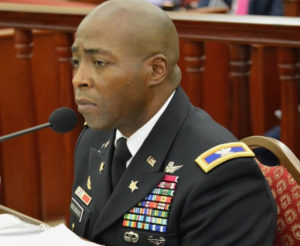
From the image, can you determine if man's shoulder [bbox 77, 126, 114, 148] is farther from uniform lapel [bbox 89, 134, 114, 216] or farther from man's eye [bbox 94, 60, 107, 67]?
man's eye [bbox 94, 60, 107, 67]

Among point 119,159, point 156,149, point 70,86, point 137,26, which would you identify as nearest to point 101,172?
point 119,159

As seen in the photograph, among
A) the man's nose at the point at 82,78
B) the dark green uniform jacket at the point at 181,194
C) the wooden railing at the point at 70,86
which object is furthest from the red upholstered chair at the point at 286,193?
the wooden railing at the point at 70,86

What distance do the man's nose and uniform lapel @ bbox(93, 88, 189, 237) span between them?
193mm

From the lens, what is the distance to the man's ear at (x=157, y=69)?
1.68 meters

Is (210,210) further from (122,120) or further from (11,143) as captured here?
(11,143)

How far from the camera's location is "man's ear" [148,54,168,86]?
5.52 feet

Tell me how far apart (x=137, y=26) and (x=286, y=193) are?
1.79ft

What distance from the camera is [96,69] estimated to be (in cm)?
169

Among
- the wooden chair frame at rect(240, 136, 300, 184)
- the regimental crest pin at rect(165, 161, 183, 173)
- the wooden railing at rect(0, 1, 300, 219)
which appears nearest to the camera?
the regimental crest pin at rect(165, 161, 183, 173)

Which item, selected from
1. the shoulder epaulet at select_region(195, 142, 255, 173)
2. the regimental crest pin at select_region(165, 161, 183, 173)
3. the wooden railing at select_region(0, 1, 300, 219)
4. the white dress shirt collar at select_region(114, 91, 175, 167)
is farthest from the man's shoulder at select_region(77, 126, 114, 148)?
the wooden railing at select_region(0, 1, 300, 219)

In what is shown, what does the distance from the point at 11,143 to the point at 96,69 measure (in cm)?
193

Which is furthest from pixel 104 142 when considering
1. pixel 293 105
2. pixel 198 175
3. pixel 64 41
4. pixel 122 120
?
pixel 64 41

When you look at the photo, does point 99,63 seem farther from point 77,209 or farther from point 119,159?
point 77,209

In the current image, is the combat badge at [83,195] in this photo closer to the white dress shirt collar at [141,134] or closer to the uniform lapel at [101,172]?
the uniform lapel at [101,172]
